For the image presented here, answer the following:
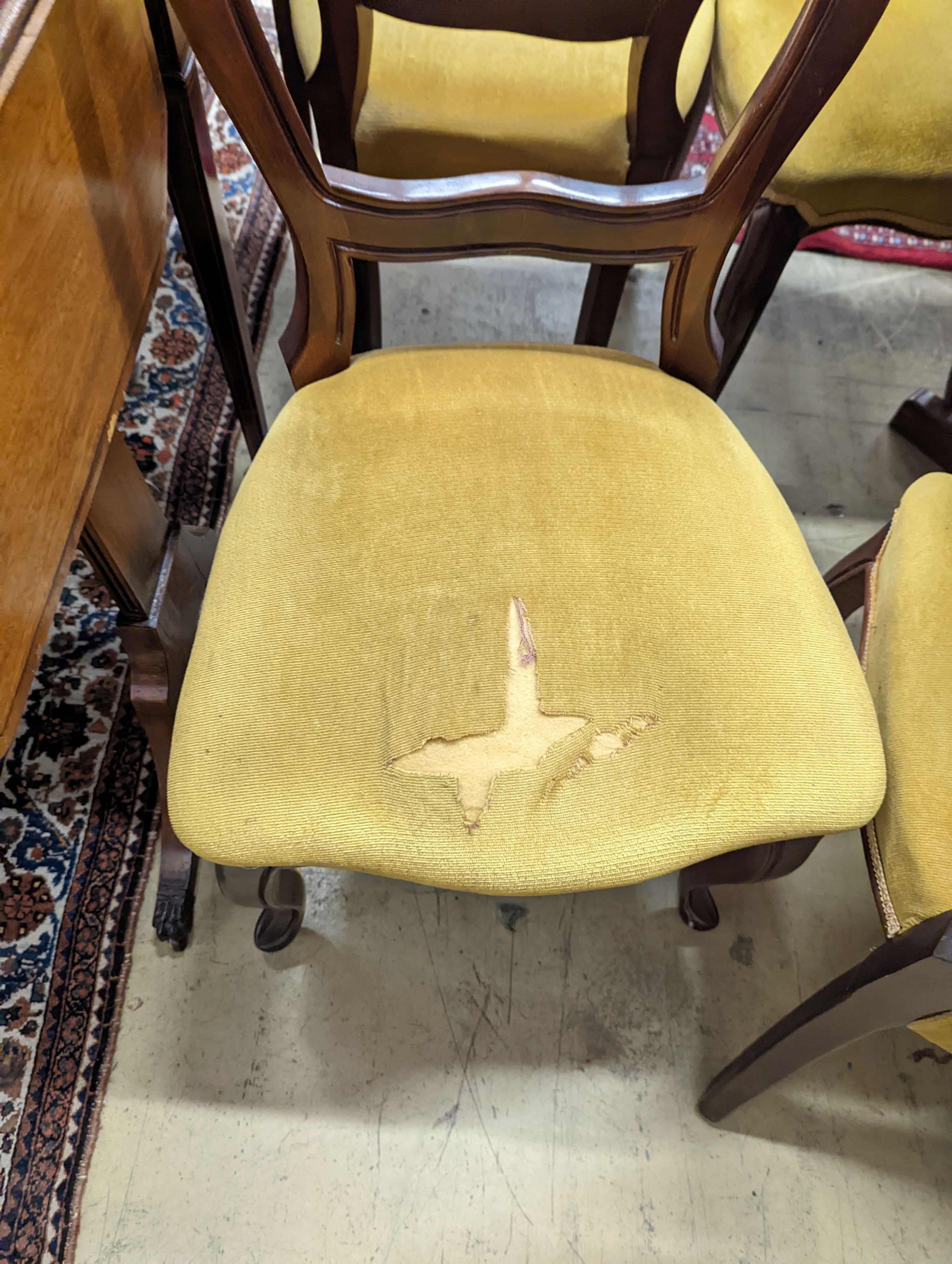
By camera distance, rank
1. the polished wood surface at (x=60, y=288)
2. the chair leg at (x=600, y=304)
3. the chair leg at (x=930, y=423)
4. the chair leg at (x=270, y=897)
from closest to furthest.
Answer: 1. the polished wood surface at (x=60, y=288)
2. the chair leg at (x=270, y=897)
3. the chair leg at (x=600, y=304)
4. the chair leg at (x=930, y=423)

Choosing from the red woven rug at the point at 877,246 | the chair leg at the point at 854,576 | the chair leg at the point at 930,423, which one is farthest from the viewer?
the red woven rug at the point at 877,246

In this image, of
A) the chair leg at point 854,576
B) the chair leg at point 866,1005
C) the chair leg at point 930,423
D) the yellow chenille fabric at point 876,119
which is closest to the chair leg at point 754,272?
the yellow chenille fabric at point 876,119

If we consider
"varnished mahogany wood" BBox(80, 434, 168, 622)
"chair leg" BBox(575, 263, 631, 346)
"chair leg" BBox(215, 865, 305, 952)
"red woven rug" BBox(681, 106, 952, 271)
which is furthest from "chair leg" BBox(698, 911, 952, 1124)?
"red woven rug" BBox(681, 106, 952, 271)

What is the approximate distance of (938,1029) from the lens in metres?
0.60

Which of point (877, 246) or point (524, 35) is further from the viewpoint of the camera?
point (877, 246)

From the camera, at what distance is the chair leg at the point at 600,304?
1.09 meters

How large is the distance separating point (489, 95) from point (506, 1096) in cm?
112

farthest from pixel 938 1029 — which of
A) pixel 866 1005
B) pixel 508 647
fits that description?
pixel 508 647

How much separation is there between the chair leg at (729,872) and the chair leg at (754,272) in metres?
0.50

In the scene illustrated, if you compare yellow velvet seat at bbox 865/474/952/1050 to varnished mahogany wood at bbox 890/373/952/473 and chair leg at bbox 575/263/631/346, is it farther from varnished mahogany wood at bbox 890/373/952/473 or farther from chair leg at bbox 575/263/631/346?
varnished mahogany wood at bbox 890/373/952/473

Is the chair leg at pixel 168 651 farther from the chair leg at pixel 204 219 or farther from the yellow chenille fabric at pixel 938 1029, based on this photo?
the yellow chenille fabric at pixel 938 1029

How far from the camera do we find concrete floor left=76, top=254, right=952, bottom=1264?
854 millimetres

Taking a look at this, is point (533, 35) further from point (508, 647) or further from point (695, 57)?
point (508, 647)

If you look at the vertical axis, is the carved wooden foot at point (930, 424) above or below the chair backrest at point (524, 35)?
below
